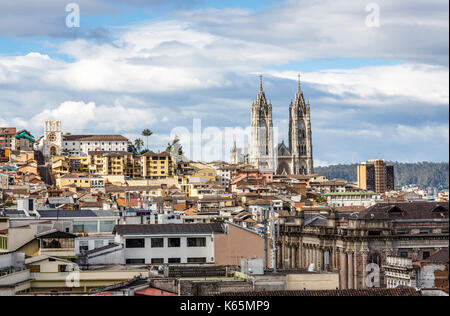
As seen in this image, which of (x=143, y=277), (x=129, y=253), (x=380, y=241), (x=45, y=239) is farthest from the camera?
(x=380, y=241)

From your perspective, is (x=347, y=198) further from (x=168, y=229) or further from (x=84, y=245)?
(x=84, y=245)

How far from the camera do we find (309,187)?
637ft

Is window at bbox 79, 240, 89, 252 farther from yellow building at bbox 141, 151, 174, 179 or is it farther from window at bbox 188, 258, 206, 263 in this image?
yellow building at bbox 141, 151, 174, 179

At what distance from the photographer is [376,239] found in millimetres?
69688

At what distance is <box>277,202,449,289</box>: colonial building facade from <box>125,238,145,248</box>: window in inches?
388

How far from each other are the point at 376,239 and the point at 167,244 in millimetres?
14059

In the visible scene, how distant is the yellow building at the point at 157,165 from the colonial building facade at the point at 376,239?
403 feet

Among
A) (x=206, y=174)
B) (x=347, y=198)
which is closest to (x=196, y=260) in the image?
(x=347, y=198)

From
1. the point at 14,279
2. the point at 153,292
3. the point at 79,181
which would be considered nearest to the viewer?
the point at 153,292

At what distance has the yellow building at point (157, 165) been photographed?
19762cm

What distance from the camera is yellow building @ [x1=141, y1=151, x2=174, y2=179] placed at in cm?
19762
